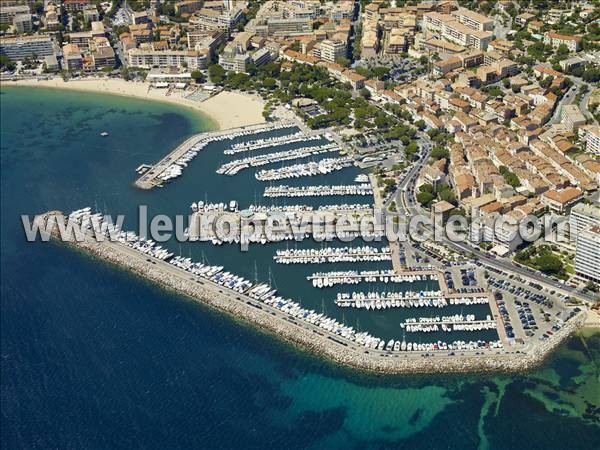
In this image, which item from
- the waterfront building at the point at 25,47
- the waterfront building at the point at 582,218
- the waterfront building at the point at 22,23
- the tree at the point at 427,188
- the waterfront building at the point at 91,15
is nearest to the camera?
the waterfront building at the point at 582,218

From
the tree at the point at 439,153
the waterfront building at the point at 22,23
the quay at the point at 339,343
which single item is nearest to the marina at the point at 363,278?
the quay at the point at 339,343

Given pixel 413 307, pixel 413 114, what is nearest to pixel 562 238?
pixel 413 307

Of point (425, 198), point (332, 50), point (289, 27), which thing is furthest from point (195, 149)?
point (289, 27)

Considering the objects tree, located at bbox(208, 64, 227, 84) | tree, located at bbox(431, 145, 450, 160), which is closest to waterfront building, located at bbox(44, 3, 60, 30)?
tree, located at bbox(208, 64, 227, 84)

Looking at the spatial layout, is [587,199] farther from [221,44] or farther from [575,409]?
[221,44]

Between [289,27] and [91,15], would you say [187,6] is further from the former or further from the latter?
[289,27]

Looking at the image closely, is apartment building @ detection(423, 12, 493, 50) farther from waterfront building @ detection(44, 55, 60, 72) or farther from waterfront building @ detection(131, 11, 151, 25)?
waterfront building @ detection(44, 55, 60, 72)

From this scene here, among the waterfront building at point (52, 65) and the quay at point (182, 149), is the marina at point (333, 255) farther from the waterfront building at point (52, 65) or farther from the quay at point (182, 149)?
the waterfront building at point (52, 65)
